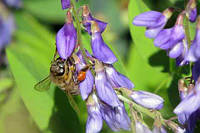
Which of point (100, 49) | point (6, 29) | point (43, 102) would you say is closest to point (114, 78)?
point (100, 49)

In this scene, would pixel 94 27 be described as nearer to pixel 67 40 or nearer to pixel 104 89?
pixel 67 40

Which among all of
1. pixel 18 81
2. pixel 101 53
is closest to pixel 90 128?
pixel 101 53

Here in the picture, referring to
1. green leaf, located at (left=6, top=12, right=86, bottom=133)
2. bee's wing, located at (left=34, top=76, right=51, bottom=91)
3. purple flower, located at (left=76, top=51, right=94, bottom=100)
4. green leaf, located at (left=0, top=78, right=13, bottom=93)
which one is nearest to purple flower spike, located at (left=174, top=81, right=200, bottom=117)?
purple flower, located at (left=76, top=51, right=94, bottom=100)

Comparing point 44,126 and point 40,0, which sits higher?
point 40,0

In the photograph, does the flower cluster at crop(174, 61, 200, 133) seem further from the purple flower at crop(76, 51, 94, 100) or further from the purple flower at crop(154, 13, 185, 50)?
the purple flower at crop(76, 51, 94, 100)

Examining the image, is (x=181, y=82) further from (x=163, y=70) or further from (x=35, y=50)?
(x=35, y=50)

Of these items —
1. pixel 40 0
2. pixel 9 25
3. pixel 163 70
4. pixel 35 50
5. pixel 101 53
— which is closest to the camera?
pixel 101 53
